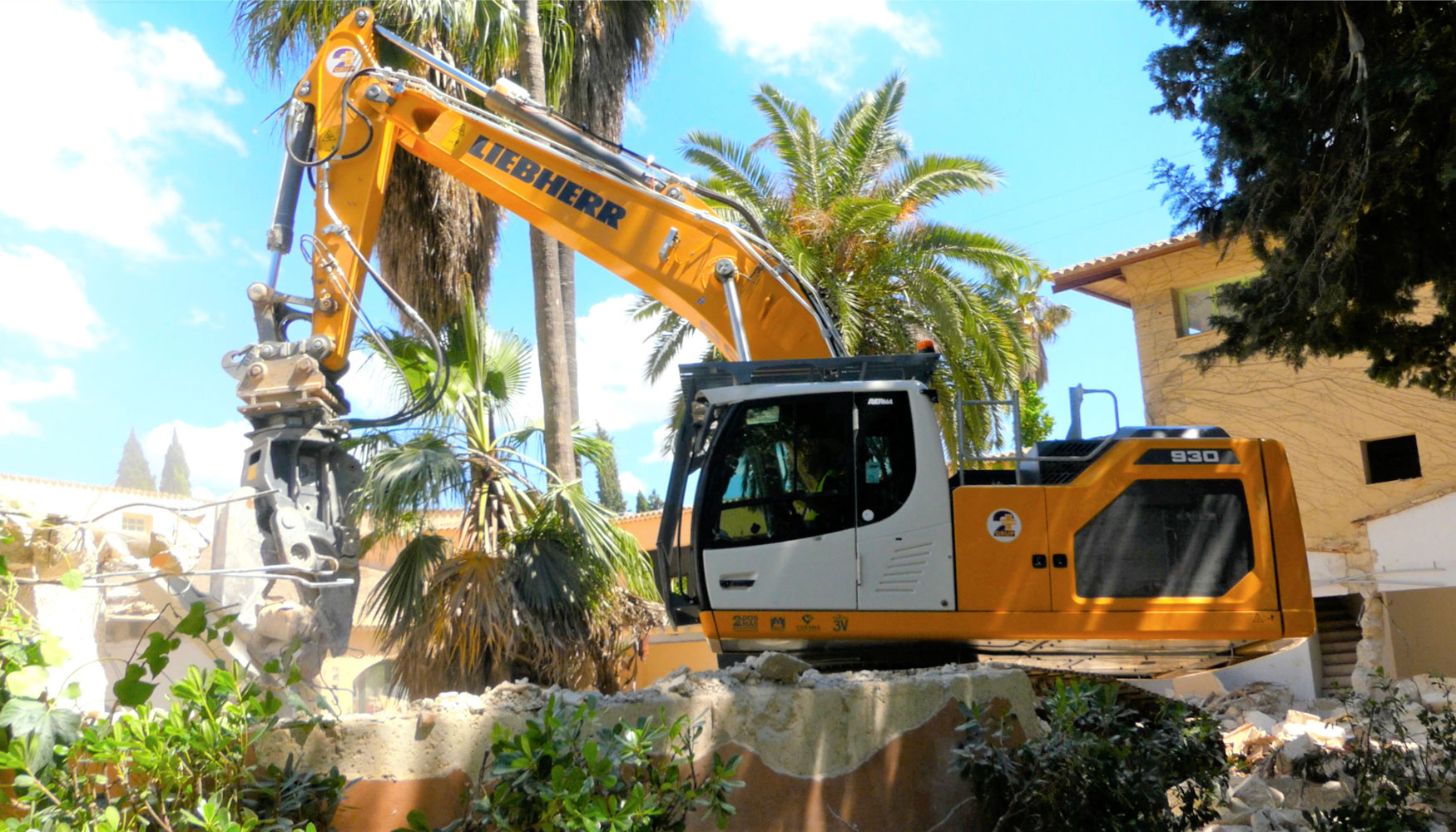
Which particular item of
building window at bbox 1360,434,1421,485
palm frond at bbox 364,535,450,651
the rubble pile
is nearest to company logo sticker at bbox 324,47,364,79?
palm frond at bbox 364,535,450,651

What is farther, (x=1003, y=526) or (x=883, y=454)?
(x=883, y=454)

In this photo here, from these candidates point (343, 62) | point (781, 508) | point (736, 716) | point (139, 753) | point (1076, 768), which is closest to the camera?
point (139, 753)

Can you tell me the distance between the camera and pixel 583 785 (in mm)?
3053

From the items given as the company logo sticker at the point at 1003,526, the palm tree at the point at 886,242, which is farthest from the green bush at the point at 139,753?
the palm tree at the point at 886,242

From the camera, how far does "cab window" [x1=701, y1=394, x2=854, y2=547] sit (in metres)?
6.70

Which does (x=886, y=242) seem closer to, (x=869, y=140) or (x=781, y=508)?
(x=869, y=140)

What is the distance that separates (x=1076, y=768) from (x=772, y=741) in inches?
46.3

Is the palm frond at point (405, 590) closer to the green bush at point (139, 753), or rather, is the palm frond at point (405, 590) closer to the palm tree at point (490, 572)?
the palm tree at point (490, 572)

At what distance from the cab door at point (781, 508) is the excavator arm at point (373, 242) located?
1.47 metres

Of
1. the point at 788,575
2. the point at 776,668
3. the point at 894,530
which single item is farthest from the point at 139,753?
the point at 894,530

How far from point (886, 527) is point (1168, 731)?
1976 mm

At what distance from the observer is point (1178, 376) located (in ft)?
58.5

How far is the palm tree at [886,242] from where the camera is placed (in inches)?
566

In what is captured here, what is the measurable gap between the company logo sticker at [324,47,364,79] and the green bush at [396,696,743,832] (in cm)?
741
